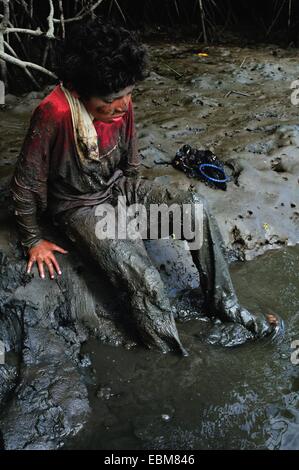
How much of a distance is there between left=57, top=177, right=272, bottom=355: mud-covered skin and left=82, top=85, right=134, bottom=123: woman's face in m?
0.57

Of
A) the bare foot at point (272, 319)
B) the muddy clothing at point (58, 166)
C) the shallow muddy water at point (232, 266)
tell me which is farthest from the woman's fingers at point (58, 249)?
the bare foot at point (272, 319)

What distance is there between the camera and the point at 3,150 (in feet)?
15.3

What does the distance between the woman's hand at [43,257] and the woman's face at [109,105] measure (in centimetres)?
83

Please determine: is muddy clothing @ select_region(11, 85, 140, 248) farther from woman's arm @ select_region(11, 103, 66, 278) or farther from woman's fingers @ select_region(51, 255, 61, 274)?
woman's fingers @ select_region(51, 255, 61, 274)

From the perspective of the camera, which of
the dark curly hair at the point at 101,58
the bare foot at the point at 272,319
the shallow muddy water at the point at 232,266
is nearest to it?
the dark curly hair at the point at 101,58

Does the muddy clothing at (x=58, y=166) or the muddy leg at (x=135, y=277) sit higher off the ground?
the muddy clothing at (x=58, y=166)

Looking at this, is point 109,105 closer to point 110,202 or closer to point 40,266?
point 110,202

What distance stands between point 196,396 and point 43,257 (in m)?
1.18

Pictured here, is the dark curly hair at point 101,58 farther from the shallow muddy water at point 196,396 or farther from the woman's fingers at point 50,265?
the shallow muddy water at point 196,396

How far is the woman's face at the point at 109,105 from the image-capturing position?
291 cm

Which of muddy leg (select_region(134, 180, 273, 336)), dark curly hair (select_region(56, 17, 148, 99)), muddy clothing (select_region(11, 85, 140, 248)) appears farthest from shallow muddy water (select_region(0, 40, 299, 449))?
dark curly hair (select_region(56, 17, 148, 99))

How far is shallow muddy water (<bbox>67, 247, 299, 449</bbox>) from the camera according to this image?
279 cm

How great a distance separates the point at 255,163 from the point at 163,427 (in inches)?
103

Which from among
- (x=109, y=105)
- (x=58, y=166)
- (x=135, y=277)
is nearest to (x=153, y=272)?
(x=135, y=277)
